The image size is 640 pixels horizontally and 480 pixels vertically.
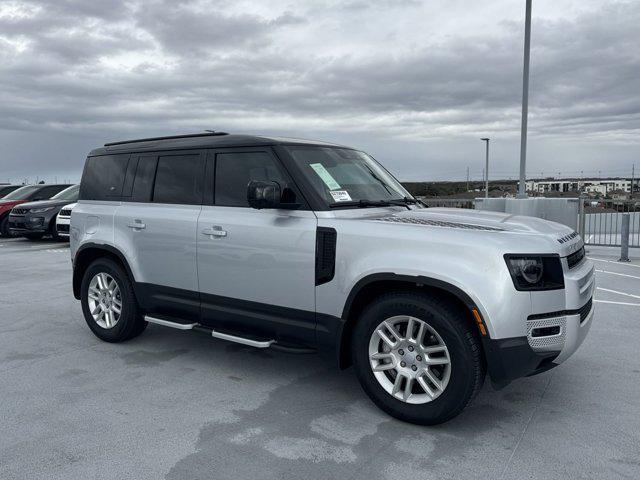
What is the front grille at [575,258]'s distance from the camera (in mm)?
3772

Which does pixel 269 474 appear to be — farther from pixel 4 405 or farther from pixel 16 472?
pixel 4 405

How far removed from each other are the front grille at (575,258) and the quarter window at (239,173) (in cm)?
208

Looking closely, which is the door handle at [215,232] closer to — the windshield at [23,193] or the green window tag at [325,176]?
the green window tag at [325,176]

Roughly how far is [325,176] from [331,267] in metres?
0.82

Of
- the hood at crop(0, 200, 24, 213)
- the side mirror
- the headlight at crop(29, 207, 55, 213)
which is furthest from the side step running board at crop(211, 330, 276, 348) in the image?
the hood at crop(0, 200, 24, 213)

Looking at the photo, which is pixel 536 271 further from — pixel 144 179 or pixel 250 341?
pixel 144 179

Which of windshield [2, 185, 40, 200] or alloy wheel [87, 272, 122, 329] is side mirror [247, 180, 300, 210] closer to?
alloy wheel [87, 272, 122, 329]

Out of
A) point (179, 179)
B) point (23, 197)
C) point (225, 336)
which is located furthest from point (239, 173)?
point (23, 197)

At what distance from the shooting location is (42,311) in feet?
23.6

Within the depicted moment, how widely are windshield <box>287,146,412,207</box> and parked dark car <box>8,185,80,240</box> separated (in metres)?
13.2

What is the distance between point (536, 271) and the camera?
11.6ft

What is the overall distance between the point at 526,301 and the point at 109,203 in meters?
3.97

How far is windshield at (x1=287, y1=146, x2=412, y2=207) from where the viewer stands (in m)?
4.41

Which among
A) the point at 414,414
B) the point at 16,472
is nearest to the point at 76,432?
the point at 16,472
